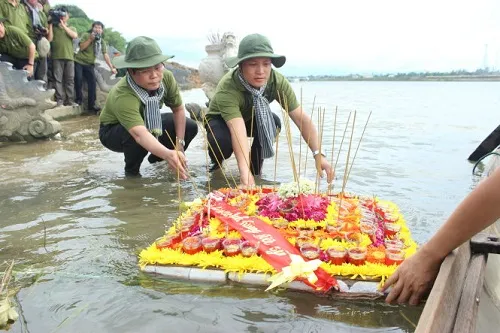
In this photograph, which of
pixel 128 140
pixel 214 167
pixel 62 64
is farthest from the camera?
pixel 62 64

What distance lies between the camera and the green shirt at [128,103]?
385cm

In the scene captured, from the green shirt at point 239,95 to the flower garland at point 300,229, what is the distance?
0.84 m

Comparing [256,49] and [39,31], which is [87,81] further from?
[256,49]

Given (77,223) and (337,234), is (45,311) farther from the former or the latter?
(337,234)

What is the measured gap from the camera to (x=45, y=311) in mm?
1986

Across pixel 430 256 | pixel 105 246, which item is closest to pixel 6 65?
pixel 105 246

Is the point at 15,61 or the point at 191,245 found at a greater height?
the point at 15,61

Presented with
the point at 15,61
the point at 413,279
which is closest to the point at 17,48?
the point at 15,61

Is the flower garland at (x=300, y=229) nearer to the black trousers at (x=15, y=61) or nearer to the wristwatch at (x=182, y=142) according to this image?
the wristwatch at (x=182, y=142)

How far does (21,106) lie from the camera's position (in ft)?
20.4

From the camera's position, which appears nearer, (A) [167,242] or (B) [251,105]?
(A) [167,242]

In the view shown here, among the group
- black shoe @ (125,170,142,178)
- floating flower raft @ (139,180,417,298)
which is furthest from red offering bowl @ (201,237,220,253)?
black shoe @ (125,170,142,178)

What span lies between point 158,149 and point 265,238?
1486mm

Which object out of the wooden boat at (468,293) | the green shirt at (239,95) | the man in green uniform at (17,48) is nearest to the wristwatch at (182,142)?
the green shirt at (239,95)
